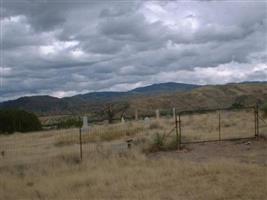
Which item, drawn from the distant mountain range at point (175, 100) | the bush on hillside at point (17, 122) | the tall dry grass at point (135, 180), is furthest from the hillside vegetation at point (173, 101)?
the tall dry grass at point (135, 180)

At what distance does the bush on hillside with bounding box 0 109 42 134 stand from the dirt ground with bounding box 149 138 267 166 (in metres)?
30.4

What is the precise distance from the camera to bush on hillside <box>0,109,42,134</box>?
51.1m

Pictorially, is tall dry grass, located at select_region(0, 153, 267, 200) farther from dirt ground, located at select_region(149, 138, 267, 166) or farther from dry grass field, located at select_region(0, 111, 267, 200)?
dirt ground, located at select_region(149, 138, 267, 166)

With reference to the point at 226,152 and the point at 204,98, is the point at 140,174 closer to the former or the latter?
the point at 226,152

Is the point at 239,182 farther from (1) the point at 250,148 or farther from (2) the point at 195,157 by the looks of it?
(1) the point at 250,148

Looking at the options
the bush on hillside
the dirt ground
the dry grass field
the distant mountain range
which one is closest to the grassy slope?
the distant mountain range

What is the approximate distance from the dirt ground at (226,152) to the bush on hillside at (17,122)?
1198 inches

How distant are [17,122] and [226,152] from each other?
111 ft

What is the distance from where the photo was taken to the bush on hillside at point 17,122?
51125mm

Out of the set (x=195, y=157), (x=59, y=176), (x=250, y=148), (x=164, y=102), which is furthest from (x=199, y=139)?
(x=164, y=102)

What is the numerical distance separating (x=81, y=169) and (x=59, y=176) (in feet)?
3.98

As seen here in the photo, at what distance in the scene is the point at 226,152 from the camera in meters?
21.1

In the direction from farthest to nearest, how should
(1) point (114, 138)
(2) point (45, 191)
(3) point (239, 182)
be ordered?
(1) point (114, 138), (2) point (45, 191), (3) point (239, 182)

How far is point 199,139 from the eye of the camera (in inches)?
1049
